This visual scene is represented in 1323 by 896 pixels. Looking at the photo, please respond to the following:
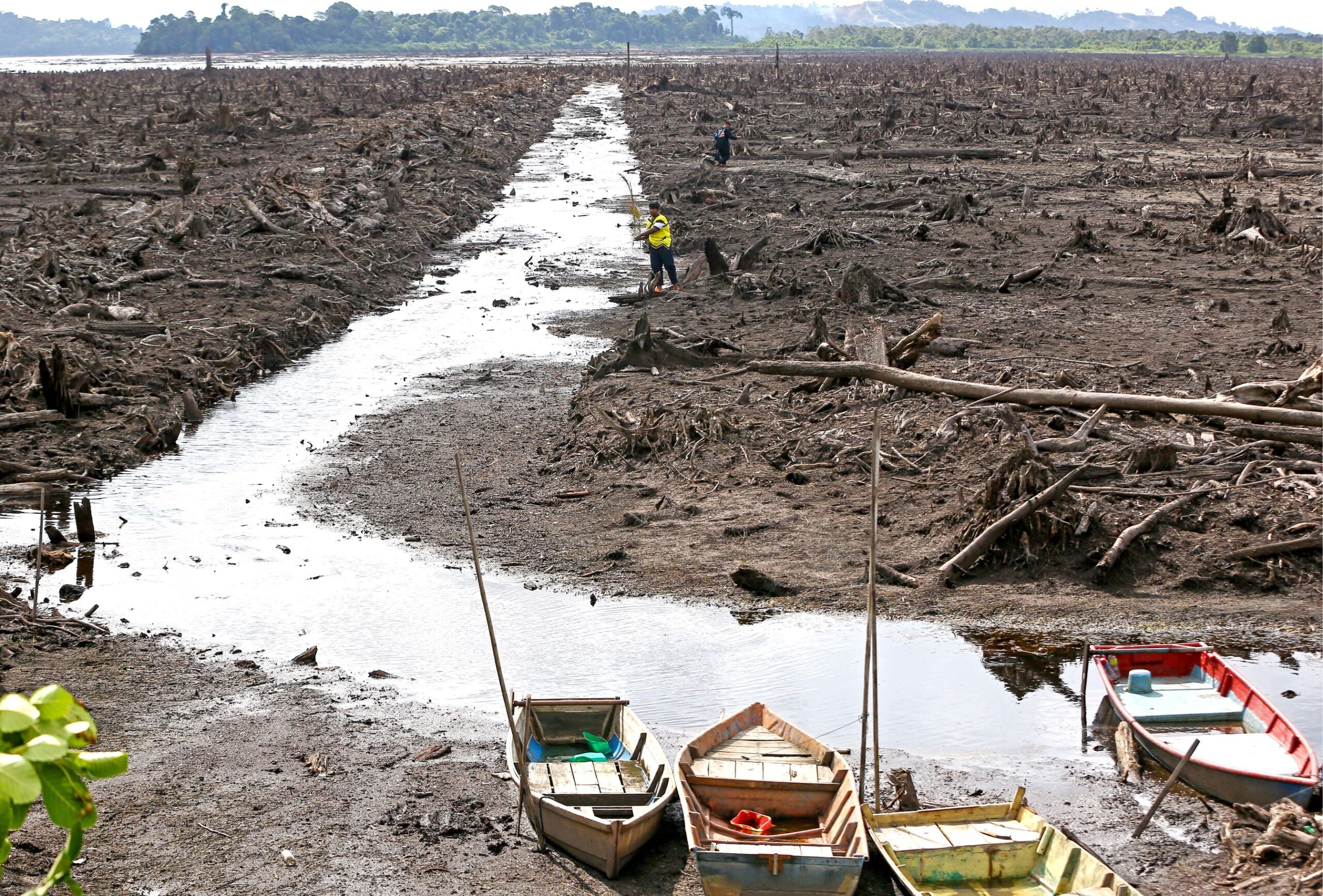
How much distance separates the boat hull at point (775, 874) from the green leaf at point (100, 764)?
4723 mm

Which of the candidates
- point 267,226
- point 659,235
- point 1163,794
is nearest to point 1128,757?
point 1163,794

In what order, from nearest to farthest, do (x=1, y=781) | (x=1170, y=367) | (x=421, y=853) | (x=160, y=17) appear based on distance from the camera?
(x=1, y=781)
(x=421, y=853)
(x=1170, y=367)
(x=160, y=17)

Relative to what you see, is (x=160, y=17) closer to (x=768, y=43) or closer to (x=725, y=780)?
(x=768, y=43)

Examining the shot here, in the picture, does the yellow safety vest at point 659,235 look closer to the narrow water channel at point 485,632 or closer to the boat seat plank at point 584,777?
the narrow water channel at point 485,632

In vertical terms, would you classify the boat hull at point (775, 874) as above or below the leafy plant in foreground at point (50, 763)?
below

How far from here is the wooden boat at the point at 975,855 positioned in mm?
6930

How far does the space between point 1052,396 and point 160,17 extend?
6431 inches

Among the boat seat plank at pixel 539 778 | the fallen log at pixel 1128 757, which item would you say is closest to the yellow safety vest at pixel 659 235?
the fallen log at pixel 1128 757

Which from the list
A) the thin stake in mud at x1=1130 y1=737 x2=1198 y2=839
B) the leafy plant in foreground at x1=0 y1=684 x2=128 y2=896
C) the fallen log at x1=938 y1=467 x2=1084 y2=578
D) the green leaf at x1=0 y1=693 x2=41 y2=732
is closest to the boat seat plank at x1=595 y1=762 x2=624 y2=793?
the thin stake in mud at x1=1130 y1=737 x2=1198 y2=839

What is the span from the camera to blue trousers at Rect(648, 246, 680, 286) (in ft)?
72.5

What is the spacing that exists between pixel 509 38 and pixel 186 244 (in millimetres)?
168272

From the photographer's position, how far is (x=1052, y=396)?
13508 mm

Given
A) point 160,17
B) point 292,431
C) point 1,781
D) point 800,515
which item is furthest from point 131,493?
point 160,17

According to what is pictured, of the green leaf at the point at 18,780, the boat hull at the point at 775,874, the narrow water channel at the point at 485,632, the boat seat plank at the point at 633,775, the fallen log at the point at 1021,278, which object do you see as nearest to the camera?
the green leaf at the point at 18,780
